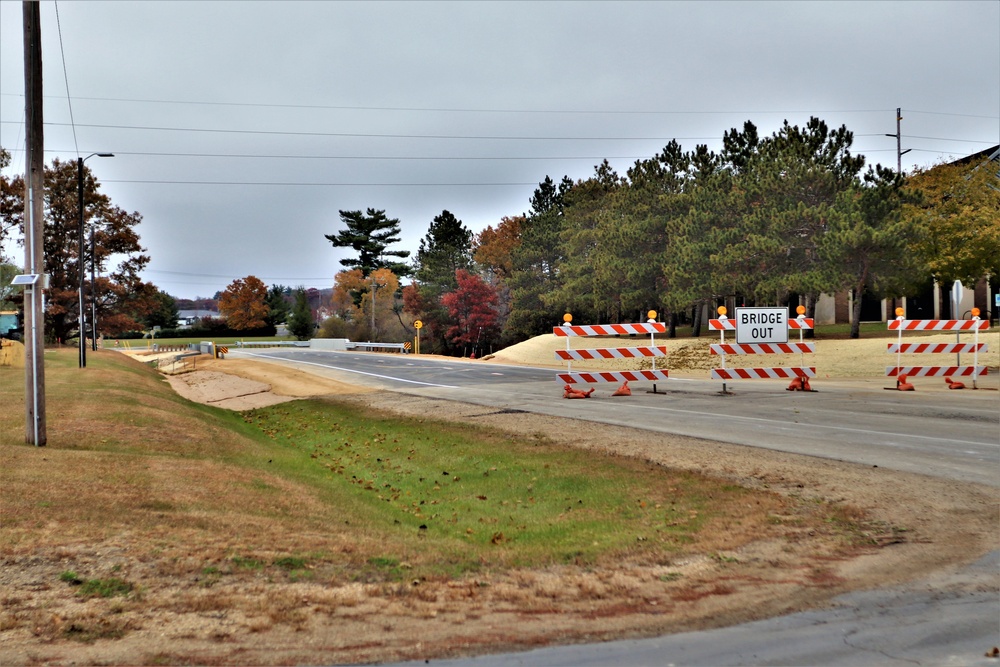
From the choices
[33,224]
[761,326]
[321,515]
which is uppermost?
[33,224]

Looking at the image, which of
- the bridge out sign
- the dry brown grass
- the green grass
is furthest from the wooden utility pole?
the bridge out sign

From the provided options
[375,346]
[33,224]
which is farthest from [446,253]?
[33,224]

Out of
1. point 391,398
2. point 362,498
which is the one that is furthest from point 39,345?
point 391,398

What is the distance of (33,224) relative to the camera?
36.7 feet

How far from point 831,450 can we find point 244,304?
119 m

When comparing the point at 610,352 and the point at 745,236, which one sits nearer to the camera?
the point at 610,352

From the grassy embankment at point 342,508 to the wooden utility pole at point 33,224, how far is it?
1.98ft

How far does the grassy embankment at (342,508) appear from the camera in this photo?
6.51m

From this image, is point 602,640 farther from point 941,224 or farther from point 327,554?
point 941,224

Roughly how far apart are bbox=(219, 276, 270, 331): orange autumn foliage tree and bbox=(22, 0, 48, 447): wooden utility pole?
4520 inches

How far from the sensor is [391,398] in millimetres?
23688

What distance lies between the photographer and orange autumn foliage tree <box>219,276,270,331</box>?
401ft

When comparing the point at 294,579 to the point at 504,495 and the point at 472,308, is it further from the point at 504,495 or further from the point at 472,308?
the point at 472,308

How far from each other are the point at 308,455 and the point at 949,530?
35.5ft
